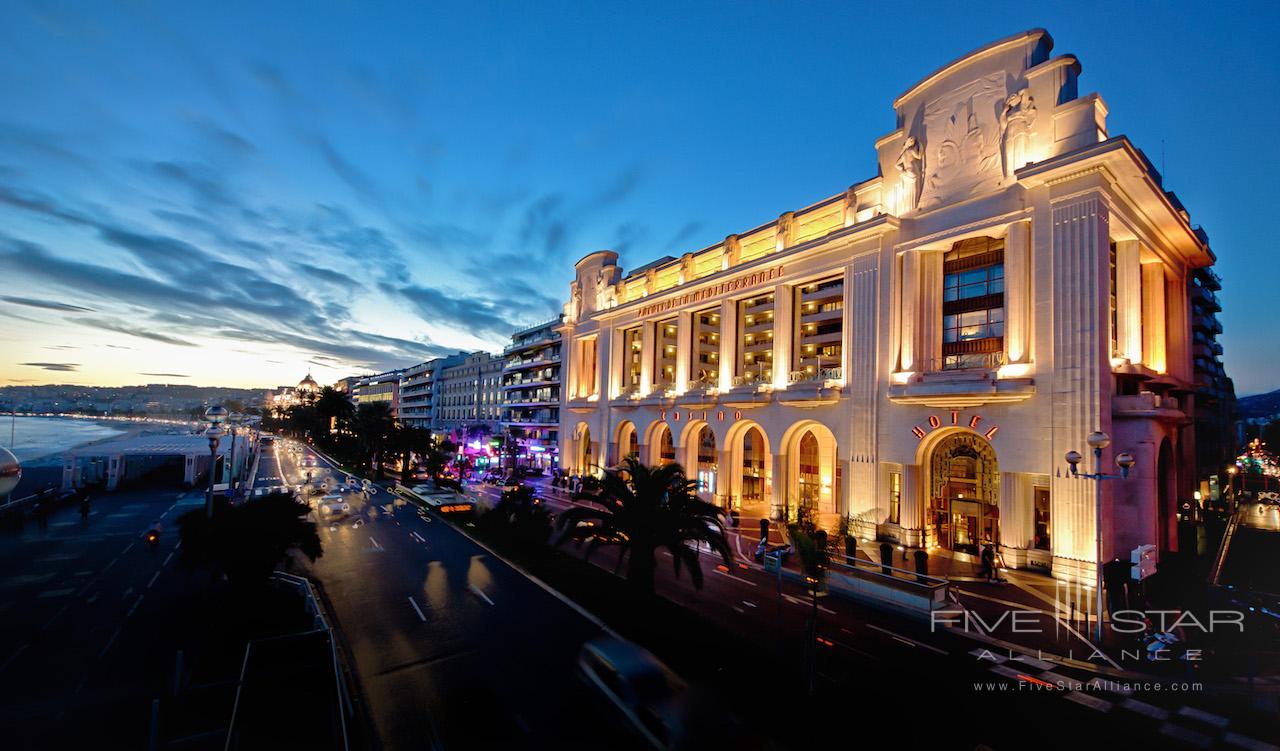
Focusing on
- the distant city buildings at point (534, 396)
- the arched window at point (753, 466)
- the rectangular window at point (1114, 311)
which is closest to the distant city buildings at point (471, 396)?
the distant city buildings at point (534, 396)

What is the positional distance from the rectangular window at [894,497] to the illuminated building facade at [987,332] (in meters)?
0.10

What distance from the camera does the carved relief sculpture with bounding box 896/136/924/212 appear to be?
96.7ft

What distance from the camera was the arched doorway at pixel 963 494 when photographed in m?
26.8

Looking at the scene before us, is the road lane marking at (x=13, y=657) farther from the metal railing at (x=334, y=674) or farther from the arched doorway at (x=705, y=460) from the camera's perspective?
the arched doorway at (x=705, y=460)

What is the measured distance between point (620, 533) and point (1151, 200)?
29662mm

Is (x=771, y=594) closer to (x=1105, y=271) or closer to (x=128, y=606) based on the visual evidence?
(x=1105, y=271)

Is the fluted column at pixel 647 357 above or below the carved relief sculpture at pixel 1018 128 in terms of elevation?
below

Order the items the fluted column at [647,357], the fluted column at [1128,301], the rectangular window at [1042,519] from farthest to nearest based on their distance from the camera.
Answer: the fluted column at [647,357]
the fluted column at [1128,301]
the rectangular window at [1042,519]

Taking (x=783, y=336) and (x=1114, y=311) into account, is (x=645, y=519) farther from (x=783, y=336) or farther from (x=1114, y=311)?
(x=1114, y=311)

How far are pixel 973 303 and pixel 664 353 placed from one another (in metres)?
36.0

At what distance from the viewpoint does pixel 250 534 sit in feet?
52.6

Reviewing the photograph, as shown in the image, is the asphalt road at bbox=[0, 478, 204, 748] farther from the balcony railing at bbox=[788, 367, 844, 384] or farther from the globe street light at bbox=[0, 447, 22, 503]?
the balcony railing at bbox=[788, 367, 844, 384]

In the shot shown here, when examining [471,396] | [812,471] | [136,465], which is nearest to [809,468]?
[812,471]

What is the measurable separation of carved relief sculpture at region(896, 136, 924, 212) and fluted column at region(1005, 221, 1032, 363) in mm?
5519
